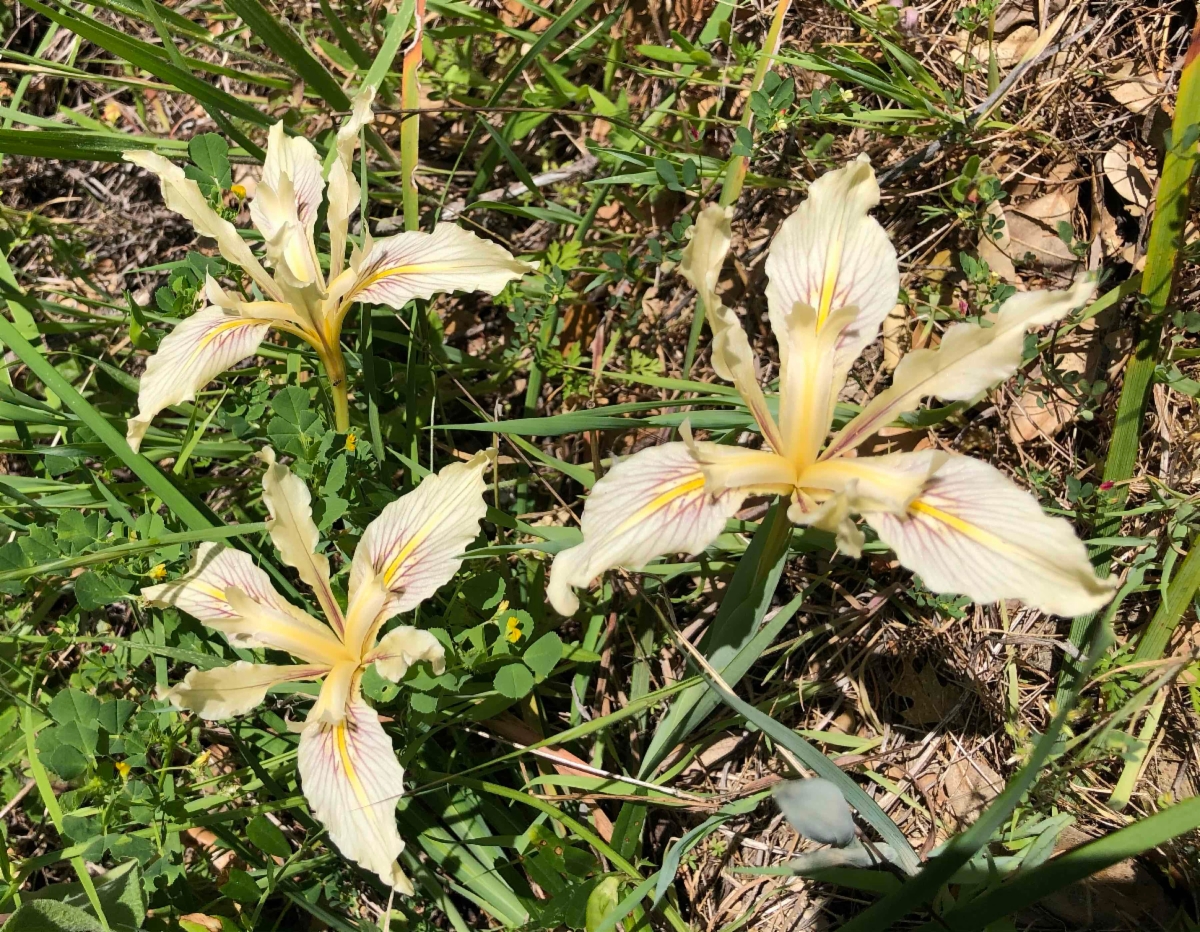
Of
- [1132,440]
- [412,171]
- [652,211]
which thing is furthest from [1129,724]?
[412,171]

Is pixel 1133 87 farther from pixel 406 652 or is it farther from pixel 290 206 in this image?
pixel 406 652

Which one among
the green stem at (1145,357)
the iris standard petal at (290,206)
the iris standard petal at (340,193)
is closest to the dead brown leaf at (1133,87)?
the green stem at (1145,357)

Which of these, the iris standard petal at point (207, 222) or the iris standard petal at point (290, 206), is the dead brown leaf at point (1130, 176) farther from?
the iris standard petal at point (207, 222)

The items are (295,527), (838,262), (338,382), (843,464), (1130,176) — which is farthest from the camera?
(1130,176)

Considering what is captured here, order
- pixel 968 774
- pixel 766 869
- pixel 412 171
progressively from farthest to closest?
pixel 412 171 < pixel 968 774 < pixel 766 869

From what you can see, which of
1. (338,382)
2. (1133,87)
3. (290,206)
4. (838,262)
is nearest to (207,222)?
(290,206)

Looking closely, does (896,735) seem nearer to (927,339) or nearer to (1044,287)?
(927,339)
